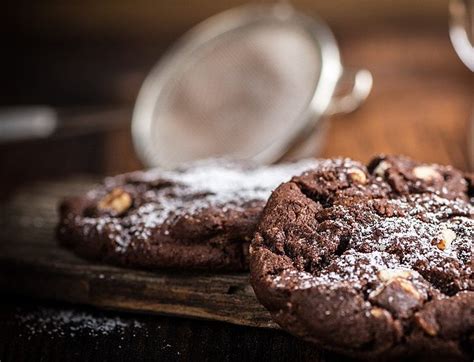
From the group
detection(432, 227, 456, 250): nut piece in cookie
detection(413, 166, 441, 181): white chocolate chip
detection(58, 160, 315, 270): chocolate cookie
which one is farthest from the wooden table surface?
detection(413, 166, 441, 181): white chocolate chip

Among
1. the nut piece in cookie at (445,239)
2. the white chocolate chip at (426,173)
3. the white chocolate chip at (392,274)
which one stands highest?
the white chocolate chip at (426,173)

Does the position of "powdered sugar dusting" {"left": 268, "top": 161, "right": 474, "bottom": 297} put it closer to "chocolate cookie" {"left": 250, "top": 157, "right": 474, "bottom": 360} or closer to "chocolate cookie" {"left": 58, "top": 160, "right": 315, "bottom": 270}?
Result: "chocolate cookie" {"left": 250, "top": 157, "right": 474, "bottom": 360}

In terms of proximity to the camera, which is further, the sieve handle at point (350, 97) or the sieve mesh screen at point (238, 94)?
the sieve mesh screen at point (238, 94)

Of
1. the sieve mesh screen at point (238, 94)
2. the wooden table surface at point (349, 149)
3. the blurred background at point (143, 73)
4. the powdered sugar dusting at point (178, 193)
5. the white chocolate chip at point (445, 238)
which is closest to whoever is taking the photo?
the white chocolate chip at point (445, 238)

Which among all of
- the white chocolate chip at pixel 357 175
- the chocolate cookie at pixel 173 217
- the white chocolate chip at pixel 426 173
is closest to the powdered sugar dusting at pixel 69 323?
the chocolate cookie at pixel 173 217

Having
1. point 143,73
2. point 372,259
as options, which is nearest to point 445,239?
point 372,259

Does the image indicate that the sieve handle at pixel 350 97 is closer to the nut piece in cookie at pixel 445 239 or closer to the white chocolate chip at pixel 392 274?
the nut piece in cookie at pixel 445 239

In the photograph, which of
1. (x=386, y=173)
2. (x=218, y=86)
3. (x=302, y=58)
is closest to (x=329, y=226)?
(x=386, y=173)
